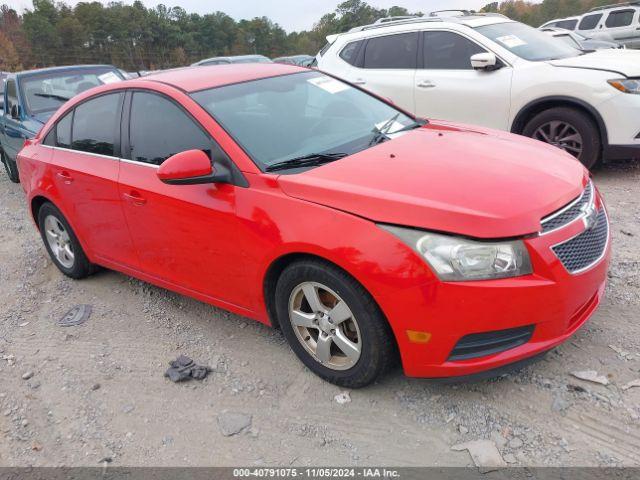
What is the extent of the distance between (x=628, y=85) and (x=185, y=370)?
5034 mm

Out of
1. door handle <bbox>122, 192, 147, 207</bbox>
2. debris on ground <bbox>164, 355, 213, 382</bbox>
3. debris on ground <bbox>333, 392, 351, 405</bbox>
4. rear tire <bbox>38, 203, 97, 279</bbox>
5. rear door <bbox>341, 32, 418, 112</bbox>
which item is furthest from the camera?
rear door <bbox>341, 32, 418, 112</bbox>

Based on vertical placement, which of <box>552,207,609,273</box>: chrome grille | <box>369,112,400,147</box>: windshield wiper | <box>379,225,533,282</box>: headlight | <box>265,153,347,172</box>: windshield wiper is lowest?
<box>552,207,609,273</box>: chrome grille

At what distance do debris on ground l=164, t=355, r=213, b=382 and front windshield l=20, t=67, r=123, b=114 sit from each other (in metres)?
5.92

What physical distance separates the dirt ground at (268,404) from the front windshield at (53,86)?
202 inches

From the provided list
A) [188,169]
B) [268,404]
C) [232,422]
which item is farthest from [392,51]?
[232,422]

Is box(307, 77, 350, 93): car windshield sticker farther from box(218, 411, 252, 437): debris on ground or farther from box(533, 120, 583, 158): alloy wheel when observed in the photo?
box(533, 120, 583, 158): alloy wheel

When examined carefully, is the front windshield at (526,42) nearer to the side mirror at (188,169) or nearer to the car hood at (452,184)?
the car hood at (452,184)

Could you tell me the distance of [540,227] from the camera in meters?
2.41

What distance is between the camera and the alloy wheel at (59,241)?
459 centimetres

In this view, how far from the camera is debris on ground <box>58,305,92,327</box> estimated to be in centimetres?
405

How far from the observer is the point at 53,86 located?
27.0ft

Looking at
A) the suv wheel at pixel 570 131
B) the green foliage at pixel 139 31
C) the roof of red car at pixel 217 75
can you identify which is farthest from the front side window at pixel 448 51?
the green foliage at pixel 139 31

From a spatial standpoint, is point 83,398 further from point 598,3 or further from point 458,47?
point 598,3

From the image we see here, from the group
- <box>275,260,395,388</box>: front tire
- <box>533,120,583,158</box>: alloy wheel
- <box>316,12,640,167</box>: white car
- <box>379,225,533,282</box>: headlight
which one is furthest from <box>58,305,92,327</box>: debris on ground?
<box>533,120,583,158</box>: alloy wheel
